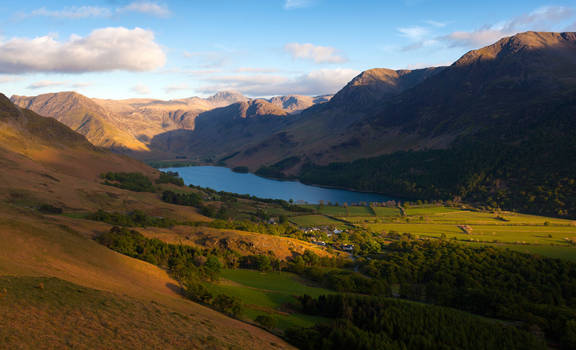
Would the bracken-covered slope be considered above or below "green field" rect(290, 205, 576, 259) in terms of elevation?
above

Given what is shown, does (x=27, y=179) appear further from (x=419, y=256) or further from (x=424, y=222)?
(x=424, y=222)

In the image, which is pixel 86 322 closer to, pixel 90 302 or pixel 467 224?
pixel 90 302

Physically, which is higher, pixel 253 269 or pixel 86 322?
pixel 86 322

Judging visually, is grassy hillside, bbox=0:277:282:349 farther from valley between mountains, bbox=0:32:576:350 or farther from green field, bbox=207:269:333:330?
green field, bbox=207:269:333:330

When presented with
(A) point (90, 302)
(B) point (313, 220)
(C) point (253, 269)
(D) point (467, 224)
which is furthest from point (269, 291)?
(D) point (467, 224)

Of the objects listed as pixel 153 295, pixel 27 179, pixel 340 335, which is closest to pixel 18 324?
pixel 153 295

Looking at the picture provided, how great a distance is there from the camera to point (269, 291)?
5381cm

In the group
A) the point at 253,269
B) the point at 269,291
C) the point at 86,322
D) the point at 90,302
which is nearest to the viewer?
the point at 86,322

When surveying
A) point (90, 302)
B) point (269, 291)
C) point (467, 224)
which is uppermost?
point (90, 302)

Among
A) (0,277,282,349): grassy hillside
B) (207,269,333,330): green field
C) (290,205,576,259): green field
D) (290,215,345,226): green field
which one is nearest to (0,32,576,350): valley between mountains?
(0,277,282,349): grassy hillside

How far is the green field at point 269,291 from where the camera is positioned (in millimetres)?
42662

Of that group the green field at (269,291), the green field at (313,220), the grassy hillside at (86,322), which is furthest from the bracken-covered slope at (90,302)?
the green field at (313,220)

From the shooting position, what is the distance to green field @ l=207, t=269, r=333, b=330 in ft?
140

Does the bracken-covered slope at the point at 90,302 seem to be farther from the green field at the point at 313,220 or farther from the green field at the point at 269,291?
the green field at the point at 313,220
